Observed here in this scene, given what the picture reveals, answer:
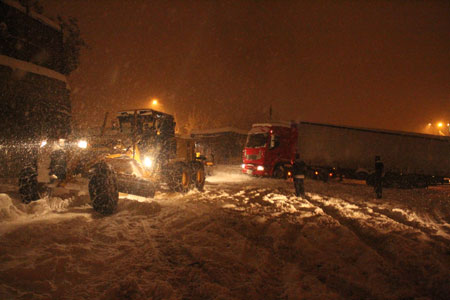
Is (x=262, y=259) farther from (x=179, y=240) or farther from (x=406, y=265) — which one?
(x=406, y=265)

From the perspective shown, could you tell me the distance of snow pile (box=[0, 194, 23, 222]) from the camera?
4.45 meters

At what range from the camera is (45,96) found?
11172 millimetres

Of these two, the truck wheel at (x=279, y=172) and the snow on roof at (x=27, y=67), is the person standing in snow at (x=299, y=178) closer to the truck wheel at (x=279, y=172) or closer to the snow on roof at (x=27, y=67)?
the truck wheel at (x=279, y=172)

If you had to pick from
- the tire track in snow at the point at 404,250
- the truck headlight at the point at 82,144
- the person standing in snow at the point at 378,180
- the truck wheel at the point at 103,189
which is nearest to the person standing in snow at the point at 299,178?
the tire track in snow at the point at 404,250

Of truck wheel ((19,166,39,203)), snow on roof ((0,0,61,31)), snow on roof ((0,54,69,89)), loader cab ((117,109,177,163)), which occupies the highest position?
snow on roof ((0,0,61,31))

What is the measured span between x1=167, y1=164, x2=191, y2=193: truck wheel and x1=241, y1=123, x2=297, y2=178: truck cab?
770 centimetres

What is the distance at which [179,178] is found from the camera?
28.6 feet

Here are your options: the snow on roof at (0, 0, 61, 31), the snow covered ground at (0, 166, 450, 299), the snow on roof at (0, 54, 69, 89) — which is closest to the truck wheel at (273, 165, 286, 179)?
the snow covered ground at (0, 166, 450, 299)

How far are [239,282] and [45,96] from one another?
487 inches

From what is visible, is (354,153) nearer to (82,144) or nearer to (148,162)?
(148,162)

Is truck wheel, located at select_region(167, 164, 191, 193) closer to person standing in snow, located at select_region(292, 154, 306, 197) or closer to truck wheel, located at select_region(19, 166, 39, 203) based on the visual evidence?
truck wheel, located at select_region(19, 166, 39, 203)

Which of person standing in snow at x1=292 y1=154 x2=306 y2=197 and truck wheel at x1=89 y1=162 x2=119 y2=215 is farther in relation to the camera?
person standing in snow at x1=292 y1=154 x2=306 y2=197

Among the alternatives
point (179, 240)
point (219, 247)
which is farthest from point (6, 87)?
point (219, 247)

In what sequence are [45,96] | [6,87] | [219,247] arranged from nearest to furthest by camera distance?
[219,247]
[6,87]
[45,96]
